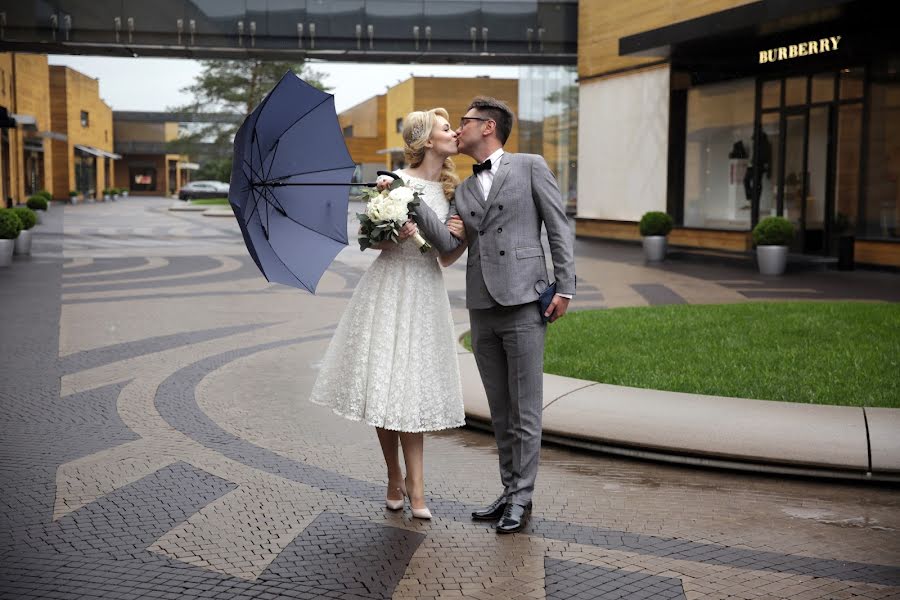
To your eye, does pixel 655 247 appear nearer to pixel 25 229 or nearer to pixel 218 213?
pixel 25 229

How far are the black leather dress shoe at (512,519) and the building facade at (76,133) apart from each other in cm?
5801

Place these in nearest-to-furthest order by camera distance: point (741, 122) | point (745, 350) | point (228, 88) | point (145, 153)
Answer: point (745, 350) → point (741, 122) → point (228, 88) → point (145, 153)

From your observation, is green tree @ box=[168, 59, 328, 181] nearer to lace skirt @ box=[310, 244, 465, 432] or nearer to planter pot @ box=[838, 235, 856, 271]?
planter pot @ box=[838, 235, 856, 271]

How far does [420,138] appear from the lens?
4.81 meters

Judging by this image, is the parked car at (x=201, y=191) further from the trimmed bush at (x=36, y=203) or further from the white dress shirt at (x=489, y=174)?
the white dress shirt at (x=489, y=174)

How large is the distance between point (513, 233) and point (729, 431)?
2.10 m

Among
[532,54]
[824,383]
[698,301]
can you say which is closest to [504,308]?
[824,383]

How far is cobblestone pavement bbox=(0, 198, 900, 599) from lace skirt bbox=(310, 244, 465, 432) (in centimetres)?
58

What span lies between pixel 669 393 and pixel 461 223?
2.62 m

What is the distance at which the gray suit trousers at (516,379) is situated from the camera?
4.81m

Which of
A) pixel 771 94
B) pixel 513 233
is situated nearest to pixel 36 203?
pixel 771 94

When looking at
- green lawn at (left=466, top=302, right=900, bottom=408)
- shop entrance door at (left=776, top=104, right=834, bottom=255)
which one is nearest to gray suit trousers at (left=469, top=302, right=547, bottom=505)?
green lawn at (left=466, top=302, right=900, bottom=408)

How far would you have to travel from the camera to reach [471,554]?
14.6 ft

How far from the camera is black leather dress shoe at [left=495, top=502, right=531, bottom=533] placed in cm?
470
